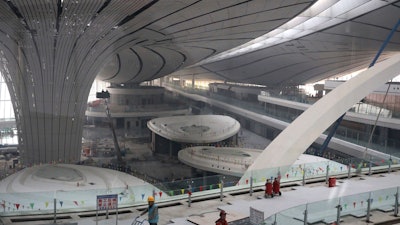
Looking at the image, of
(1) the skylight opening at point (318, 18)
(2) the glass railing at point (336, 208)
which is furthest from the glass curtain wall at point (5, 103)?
(2) the glass railing at point (336, 208)

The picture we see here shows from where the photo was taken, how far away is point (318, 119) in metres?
7.77

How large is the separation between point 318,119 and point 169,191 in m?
3.22

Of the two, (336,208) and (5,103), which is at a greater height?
(5,103)

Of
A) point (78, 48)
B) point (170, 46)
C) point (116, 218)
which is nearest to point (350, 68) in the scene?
point (170, 46)

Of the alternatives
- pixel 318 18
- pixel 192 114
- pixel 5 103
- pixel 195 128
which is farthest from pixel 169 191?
pixel 318 18

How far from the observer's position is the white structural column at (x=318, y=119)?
7.54 m

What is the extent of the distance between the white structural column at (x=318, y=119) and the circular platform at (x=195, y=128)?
4.71 m

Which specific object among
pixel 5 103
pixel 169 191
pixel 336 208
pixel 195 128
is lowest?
pixel 195 128

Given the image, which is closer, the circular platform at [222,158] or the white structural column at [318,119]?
the white structural column at [318,119]

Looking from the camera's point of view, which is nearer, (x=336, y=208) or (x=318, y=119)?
(x=336, y=208)

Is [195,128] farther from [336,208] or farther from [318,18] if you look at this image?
[336,208]

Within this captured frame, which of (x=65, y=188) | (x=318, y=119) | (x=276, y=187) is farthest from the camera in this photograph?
(x=65, y=188)

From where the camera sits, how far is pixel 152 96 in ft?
45.4

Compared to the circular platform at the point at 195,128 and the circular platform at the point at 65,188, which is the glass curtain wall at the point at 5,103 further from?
the circular platform at the point at 195,128
